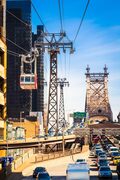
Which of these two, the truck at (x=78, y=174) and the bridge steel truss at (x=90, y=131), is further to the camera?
the bridge steel truss at (x=90, y=131)

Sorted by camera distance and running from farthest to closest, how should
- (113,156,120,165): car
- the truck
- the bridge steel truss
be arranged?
the bridge steel truss → (113,156,120,165): car → the truck

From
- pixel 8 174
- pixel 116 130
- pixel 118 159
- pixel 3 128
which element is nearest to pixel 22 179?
pixel 8 174

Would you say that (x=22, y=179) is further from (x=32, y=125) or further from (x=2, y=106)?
(x=32, y=125)

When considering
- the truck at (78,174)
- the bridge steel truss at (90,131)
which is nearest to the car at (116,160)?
Result: the truck at (78,174)

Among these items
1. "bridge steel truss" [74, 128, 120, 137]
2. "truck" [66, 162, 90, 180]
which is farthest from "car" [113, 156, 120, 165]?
"bridge steel truss" [74, 128, 120, 137]

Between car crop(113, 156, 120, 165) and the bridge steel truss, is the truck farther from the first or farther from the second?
the bridge steel truss

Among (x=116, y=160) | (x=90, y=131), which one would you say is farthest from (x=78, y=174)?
(x=90, y=131)

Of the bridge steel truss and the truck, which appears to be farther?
the bridge steel truss

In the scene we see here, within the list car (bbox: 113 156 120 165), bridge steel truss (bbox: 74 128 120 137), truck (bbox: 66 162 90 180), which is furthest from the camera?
bridge steel truss (bbox: 74 128 120 137)

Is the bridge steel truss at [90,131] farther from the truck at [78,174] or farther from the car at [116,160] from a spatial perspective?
the truck at [78,174]

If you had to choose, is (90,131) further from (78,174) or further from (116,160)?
(78,174)

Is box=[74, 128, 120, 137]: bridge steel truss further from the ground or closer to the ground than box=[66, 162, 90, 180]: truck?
further from the ground

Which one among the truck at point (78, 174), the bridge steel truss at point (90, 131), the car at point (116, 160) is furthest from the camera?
the bridge steel truss at point (90, 131)

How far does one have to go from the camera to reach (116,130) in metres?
130
